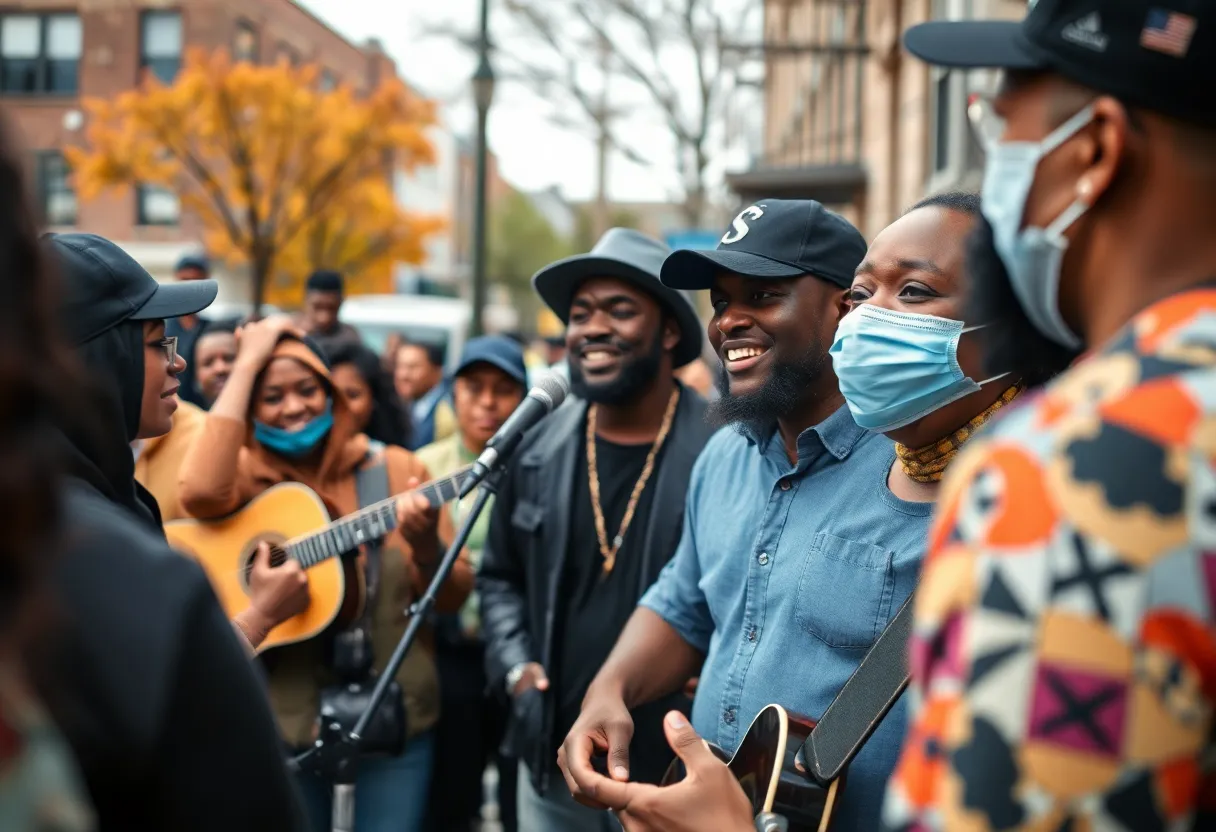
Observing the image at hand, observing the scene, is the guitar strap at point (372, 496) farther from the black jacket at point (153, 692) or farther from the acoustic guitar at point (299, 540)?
the black jacket at point (153, 692)

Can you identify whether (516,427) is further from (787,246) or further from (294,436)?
(294,436)

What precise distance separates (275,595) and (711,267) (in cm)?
178

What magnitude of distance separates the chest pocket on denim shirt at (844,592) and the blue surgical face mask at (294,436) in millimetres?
2421

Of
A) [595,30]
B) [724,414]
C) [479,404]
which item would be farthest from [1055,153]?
[595,30]

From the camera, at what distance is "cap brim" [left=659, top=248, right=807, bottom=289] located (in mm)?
3402

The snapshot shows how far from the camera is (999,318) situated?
65.2 inches

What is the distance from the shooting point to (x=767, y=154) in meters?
31.5

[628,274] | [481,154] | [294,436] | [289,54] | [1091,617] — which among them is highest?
[289,54]

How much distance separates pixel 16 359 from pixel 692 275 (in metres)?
2.70

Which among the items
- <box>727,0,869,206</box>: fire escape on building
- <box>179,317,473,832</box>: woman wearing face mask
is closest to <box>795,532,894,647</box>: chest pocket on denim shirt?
<box>179,317,473,832</box>: woman wearing face mask

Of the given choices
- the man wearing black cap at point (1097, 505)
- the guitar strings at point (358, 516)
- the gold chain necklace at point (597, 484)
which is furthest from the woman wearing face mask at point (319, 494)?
the man wearing black cap at point (1097, 505)

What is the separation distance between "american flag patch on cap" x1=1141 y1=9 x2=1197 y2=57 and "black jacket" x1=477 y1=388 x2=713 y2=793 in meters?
3.05

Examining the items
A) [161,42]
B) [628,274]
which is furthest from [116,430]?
[161,42]

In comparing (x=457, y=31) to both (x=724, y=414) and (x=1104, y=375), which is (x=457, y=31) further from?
(x=1104, y=375)
